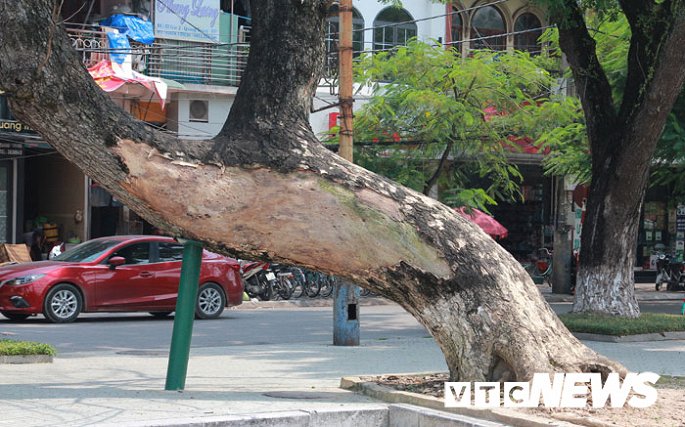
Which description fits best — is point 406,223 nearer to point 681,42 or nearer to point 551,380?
point 551,380

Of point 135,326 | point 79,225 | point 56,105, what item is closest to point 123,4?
point 79,225

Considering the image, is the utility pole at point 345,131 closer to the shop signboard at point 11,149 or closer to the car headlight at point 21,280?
the car headlight at point 21,280

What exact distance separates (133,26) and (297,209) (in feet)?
71.2

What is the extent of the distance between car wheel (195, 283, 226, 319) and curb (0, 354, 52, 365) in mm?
8323

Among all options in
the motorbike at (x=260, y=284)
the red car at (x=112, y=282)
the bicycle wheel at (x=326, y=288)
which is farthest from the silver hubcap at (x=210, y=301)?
the bicycle wheel at (x=326, y=288)

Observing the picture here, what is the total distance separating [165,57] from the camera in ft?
104

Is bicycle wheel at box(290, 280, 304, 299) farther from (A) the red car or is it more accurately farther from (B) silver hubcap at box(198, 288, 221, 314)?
(B) silver hubcap at box(198, 288, 221, 314)

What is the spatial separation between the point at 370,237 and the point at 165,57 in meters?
23.1

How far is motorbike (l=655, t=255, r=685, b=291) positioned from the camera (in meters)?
32.8

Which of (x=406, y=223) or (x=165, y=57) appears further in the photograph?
(x=165, y=57)

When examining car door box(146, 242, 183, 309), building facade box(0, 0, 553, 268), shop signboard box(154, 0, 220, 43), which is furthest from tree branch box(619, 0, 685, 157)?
shop signboard box(154, 0, 220, 43)

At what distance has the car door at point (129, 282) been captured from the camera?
20000 millimetres

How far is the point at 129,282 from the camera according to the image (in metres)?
20.2

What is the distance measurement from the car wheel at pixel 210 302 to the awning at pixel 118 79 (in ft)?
29.4
